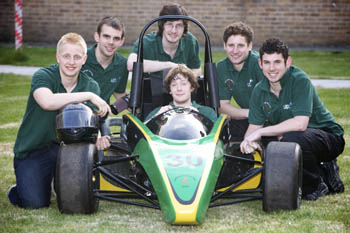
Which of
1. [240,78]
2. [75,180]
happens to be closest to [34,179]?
[75,180]

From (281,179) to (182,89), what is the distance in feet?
4.63

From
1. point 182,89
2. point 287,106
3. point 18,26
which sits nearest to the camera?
point 287,106

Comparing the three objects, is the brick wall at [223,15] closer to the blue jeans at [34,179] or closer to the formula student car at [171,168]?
the blue jeans at [34,179]

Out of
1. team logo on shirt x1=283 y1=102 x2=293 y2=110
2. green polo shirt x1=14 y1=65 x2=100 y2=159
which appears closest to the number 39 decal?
green polo shirt x1=14 y1=65 x2=100 y2=159

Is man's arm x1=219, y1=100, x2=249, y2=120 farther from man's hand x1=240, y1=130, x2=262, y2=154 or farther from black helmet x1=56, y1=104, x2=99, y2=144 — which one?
black helmet x1=56, y1=104, x2=99, y2=144

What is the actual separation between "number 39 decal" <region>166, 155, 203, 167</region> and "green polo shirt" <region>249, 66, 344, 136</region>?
4.20ft

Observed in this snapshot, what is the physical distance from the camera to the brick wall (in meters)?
17.9

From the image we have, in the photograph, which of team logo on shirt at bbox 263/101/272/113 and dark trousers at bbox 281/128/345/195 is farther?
team logo on shirt at bbox 263/101/272/113

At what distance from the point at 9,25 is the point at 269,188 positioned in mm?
15674

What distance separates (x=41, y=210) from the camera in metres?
4.74

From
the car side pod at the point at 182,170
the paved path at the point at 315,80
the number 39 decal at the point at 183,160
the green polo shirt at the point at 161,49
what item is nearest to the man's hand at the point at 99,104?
the car side pod at the point at 182,170

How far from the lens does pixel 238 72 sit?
641 centimetres

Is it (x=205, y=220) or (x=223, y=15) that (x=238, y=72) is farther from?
(x=223, y=15)

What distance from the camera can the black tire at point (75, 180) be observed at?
4.28 meters
